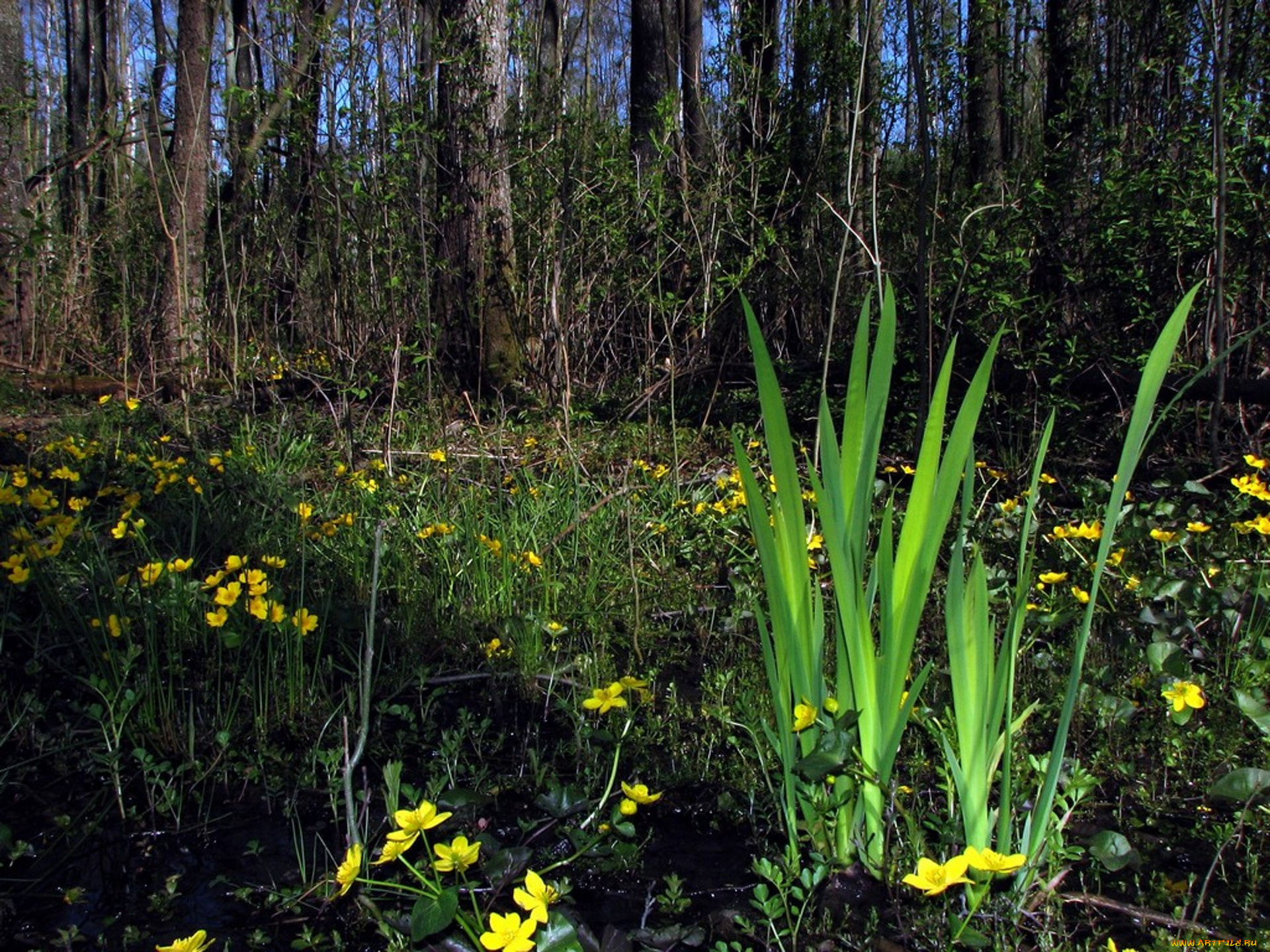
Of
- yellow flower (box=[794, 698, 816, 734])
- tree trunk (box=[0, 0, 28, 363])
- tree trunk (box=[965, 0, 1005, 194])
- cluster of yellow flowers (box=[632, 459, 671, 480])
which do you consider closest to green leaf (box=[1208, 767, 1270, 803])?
yellow flower (box=[794, 698, 816, 734])

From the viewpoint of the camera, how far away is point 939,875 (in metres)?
1.02

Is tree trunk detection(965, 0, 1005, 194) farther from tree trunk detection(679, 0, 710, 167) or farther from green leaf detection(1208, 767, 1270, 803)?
green leaf detection(1208, 767, 1270, 803)

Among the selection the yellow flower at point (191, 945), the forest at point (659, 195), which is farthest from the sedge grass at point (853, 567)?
the forest at point (659, 195)

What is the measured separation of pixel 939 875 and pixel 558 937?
45 centimetres

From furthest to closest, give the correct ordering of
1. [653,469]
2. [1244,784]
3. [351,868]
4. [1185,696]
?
[653,469] → [1185,696] → [1244,784] → [351,868]

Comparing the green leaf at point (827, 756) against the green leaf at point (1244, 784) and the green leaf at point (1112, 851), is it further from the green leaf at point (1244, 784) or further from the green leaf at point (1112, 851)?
the green leaf at point (1244, 784)

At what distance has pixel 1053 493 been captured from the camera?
11.4 ft

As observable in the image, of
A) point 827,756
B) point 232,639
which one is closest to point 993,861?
point 827,756

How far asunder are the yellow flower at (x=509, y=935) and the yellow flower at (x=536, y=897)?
0.01 meters

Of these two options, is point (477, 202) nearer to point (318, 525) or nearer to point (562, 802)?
point (318, 525)

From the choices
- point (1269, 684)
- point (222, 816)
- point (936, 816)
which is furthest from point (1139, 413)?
point (222, 816)

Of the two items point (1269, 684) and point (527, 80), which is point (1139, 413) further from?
point (527, 80)

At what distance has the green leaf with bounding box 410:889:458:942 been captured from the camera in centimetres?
105

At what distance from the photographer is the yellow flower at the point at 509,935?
0.98 meters
